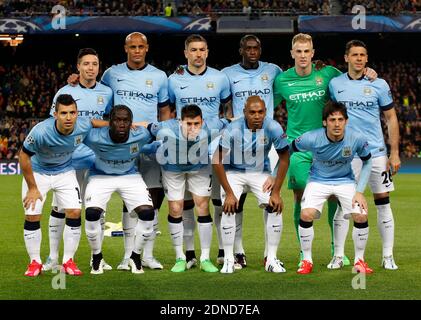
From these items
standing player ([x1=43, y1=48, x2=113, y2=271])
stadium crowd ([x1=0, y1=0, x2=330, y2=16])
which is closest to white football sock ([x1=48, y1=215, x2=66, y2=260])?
standing player ([x1=43, y1=48, x2=113, y2=271])

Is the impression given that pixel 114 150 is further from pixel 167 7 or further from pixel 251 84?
pixel 167 7

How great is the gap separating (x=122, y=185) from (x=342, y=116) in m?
2.32

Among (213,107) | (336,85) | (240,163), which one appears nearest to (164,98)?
(213,107)

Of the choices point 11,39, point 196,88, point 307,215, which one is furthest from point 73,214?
point 11,39

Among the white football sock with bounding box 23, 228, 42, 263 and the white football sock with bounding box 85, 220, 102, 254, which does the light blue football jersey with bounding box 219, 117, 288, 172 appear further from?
the white football sock with bounding box 23, 228, 42, 263

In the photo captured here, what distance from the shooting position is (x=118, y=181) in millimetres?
8711

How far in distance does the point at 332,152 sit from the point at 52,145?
9.20 ft

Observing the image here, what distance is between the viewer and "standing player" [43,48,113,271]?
8.98 m

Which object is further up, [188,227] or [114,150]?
[114,150]

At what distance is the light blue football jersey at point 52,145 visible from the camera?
835 centimetres

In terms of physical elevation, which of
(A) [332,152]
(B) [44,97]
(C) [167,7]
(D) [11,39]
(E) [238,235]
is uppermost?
(C) [167,7]

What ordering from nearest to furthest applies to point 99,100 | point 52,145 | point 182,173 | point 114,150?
point 52,145, point 114,150, point 182,173, point 99,100

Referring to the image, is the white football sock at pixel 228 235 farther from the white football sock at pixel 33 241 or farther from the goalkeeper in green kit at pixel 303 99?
the white football sock at pixel 33 241

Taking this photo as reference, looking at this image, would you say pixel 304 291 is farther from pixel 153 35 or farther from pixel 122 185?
pixel 153 35
